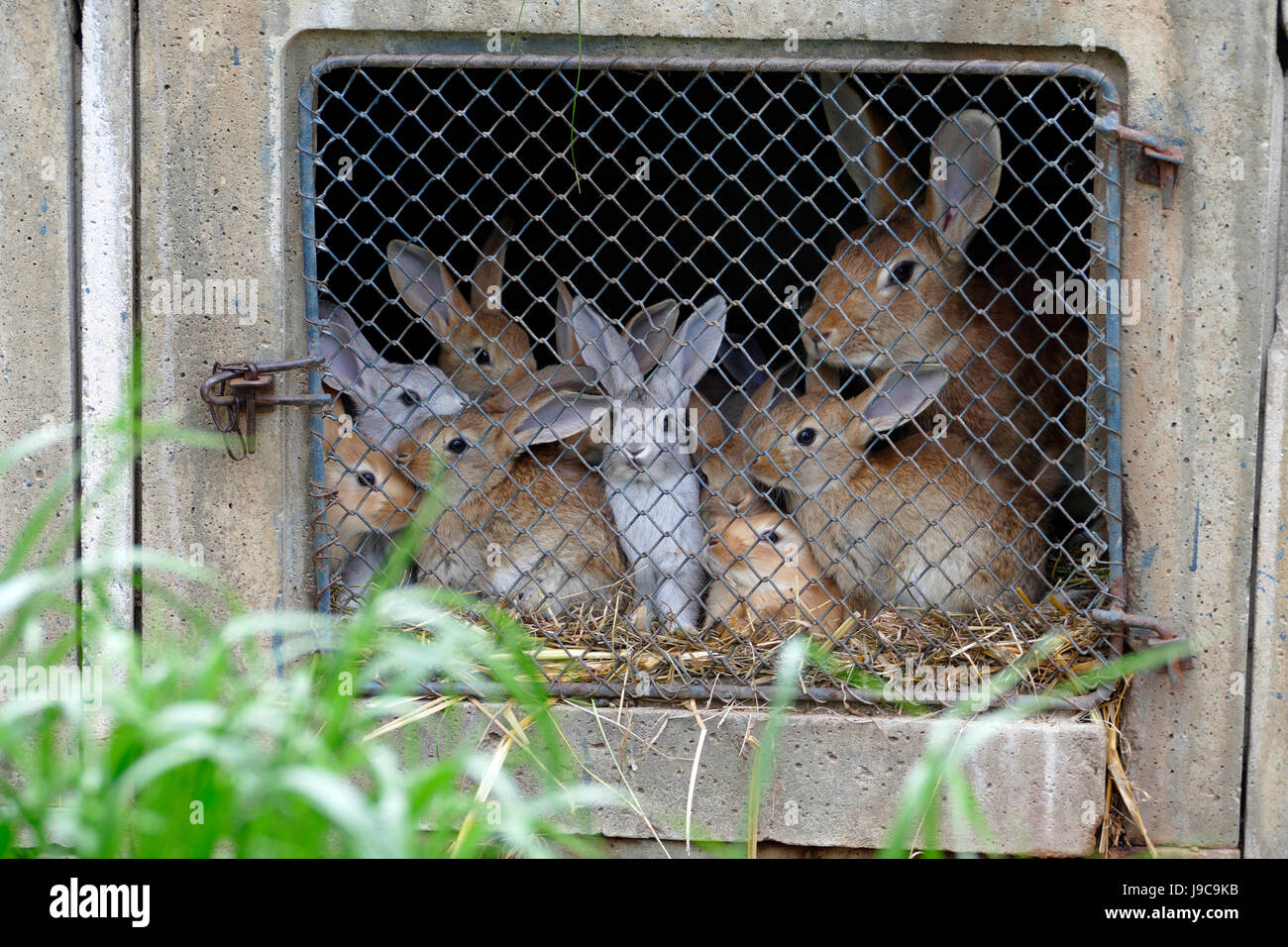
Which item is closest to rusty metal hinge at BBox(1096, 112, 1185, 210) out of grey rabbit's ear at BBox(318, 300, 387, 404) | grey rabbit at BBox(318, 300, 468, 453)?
grey rabbit at BBox(318, 300, 468, 453)

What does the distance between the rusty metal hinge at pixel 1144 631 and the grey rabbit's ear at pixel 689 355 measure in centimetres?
154

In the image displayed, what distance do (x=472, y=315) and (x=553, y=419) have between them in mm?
711

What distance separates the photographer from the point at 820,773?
11.2 feet

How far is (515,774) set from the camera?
3.49 m

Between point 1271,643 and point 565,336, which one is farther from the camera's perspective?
point 565,336

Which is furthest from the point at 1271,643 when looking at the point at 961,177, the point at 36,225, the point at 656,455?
the point at 36,225

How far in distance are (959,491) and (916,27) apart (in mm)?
1536

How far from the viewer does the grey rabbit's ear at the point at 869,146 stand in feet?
12.6

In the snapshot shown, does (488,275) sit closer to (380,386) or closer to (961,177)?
(380,386)

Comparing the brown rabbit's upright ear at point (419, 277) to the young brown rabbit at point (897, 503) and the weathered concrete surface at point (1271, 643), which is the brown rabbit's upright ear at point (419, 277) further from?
the weathered concrete surface at point (1271, 643)

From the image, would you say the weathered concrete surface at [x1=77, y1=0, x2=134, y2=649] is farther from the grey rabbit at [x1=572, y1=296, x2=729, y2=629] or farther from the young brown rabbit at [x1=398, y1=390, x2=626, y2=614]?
the grey rabbit at [x1=572, y1=296, x2=729, y2=629]

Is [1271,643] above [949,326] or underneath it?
underneath

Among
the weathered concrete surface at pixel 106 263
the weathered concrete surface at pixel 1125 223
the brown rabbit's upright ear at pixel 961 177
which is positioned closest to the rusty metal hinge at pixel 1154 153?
the weathered concrete surface at pixel 1125 223

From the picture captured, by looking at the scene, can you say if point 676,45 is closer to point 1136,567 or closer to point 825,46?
point 825,46
